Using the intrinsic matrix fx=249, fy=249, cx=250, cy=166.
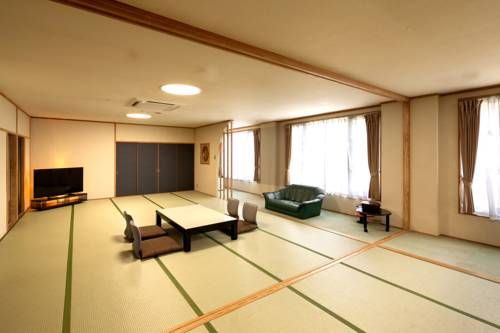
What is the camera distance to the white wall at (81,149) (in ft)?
23.2

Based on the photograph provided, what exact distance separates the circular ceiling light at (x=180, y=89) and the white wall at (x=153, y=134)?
197 inches

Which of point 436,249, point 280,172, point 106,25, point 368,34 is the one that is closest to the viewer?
point 106,25

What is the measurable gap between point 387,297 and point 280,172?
5823 mm

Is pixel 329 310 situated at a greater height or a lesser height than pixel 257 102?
lesser

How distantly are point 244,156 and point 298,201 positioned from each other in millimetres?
3836

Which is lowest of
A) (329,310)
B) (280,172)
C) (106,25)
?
(329,310)

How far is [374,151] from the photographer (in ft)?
18.2

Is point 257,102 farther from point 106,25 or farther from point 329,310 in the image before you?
point 329,310

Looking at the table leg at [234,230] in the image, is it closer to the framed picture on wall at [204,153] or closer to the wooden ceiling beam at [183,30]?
the wooden ceiling beam at [183,30]

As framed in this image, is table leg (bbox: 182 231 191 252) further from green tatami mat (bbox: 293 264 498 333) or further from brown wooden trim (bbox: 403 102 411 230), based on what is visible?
brown wooden trim (bbox: 403 102 411 230)

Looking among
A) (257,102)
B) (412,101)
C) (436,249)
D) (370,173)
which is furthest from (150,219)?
(412,101)

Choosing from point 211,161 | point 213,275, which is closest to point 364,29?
point 213,275

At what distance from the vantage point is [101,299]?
2537mm

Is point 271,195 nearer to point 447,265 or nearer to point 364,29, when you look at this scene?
point 447,265
